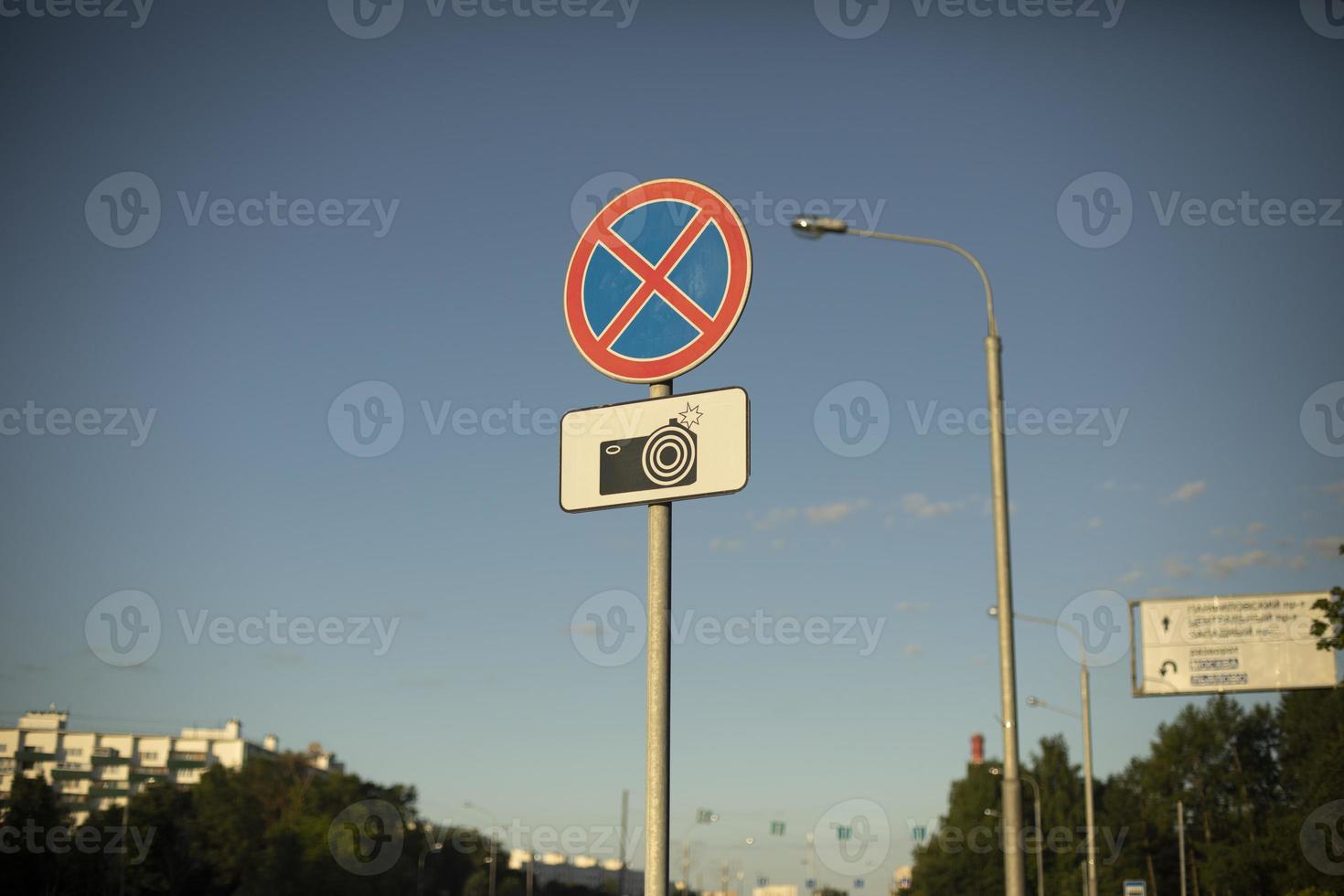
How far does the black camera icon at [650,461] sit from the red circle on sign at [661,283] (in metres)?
0.30

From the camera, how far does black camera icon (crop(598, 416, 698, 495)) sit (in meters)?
5.46

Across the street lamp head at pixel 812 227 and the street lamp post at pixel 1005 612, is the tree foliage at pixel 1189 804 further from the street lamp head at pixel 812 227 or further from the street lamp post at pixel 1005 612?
the street lamp head at pixel 812 227

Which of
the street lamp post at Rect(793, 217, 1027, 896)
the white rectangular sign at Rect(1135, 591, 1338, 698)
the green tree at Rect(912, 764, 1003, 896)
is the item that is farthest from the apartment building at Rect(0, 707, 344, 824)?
the street lamp post at Rect(793, 217, 1027, 896)

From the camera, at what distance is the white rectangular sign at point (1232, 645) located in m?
35.3

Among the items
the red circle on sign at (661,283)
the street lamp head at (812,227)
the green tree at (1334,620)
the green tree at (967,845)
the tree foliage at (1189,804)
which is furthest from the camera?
the green tree at (967,845)

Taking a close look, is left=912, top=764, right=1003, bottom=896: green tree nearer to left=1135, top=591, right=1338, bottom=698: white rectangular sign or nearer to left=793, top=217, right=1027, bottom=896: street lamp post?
left=1135, top=591, right=1338, bottom=698: white rectangular sign

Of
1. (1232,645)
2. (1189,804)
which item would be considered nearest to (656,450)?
(1232,645)

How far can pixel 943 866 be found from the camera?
10906cm

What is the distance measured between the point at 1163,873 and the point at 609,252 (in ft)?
353

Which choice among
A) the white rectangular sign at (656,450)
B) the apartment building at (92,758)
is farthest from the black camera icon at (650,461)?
the apartment building at (92,758)

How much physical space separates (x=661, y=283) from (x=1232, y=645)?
1353 inches

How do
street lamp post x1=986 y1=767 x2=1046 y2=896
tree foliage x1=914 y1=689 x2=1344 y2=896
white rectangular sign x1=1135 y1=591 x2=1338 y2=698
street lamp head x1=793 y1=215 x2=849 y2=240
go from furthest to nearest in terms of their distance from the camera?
1. tree foliage x1=914 y1=689 x2=1344 y2=896
2. street lamp post x1=986 y1=767 x2=1046 y2=896
3. white rectangular sign x1=1135 y1=591 x2=1338 y2=698
4. street lamp head x1=793 y1=215 x2=849 y2=240

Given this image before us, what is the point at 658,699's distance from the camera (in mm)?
5395

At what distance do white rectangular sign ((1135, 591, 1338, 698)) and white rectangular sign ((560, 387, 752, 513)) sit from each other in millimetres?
33912
